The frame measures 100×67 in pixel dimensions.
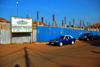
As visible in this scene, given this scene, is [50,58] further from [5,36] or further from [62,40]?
[5,36]

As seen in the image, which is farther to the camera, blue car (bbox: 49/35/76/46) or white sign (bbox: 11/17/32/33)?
white sign (bbox: 11/17/32/33)

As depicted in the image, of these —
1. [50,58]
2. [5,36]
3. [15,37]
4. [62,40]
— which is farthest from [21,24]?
[50,58]

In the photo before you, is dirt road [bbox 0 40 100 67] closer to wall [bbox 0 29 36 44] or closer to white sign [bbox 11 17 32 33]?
wall [bbox 0 29 36 44]

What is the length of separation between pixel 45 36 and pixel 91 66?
46.0ft

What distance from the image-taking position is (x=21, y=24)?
619 inches

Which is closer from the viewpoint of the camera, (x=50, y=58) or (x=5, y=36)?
(x=50, y=58)

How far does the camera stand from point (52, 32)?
20422mm

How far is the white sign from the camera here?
1505 centimetres

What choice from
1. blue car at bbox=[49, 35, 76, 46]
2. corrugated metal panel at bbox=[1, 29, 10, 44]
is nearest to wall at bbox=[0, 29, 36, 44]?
corrugated metal panel at bbox=[1, 29, 10, 44]

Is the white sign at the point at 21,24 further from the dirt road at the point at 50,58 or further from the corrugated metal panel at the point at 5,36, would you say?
the dirt road at the point at 50,58

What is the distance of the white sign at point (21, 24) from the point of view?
592 inches

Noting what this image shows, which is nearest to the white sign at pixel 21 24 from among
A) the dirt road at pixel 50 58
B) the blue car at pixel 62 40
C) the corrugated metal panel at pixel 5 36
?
the corrugated metal panel at pixel 5 36

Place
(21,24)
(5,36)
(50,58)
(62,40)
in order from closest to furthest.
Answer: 1. (50,58)
2. (62,40)
3. (5,36)
4. (21,24)

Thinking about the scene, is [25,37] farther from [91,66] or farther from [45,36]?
[91,66]
